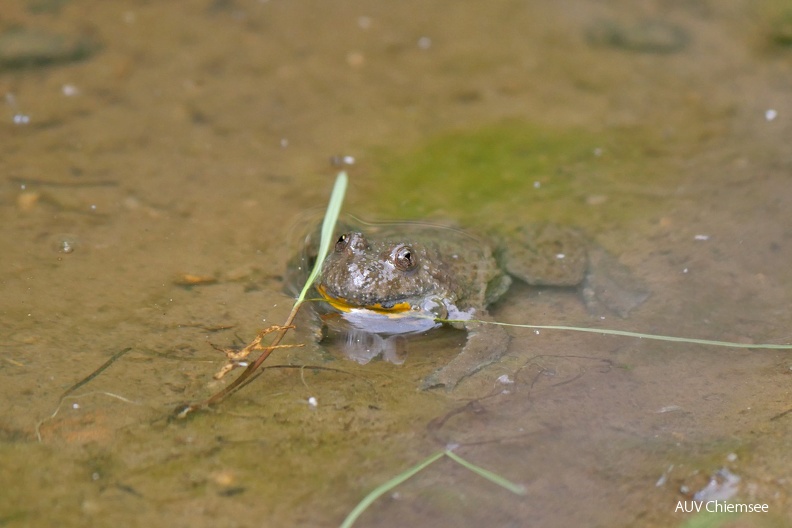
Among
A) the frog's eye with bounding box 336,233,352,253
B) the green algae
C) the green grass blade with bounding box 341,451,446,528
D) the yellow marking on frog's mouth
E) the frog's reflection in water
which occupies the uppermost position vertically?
Answer: the green algae

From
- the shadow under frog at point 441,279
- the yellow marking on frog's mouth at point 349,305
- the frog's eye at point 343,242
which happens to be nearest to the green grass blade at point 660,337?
the shadow under frog at point 441,279

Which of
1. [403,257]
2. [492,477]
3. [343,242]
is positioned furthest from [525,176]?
[492,477]

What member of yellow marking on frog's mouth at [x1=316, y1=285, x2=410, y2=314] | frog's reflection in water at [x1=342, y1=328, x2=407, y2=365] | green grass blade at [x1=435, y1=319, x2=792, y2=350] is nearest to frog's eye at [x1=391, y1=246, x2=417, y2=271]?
yellow marking on frog's mouth at [x1=316, y1=285, x2=410, y2=314]

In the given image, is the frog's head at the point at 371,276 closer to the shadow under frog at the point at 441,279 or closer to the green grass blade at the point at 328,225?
the shadow under frog at the point at 441,279

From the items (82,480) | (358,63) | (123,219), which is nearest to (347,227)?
(123,219)

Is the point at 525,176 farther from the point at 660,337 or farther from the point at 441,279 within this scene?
the point at 660,337

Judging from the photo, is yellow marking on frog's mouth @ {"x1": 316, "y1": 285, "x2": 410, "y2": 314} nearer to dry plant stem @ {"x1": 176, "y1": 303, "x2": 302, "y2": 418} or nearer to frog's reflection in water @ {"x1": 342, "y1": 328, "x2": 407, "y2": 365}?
frog's reflection in water @ {"x1": 342, "y1": 328, "x2": 407, "y2": 365}
